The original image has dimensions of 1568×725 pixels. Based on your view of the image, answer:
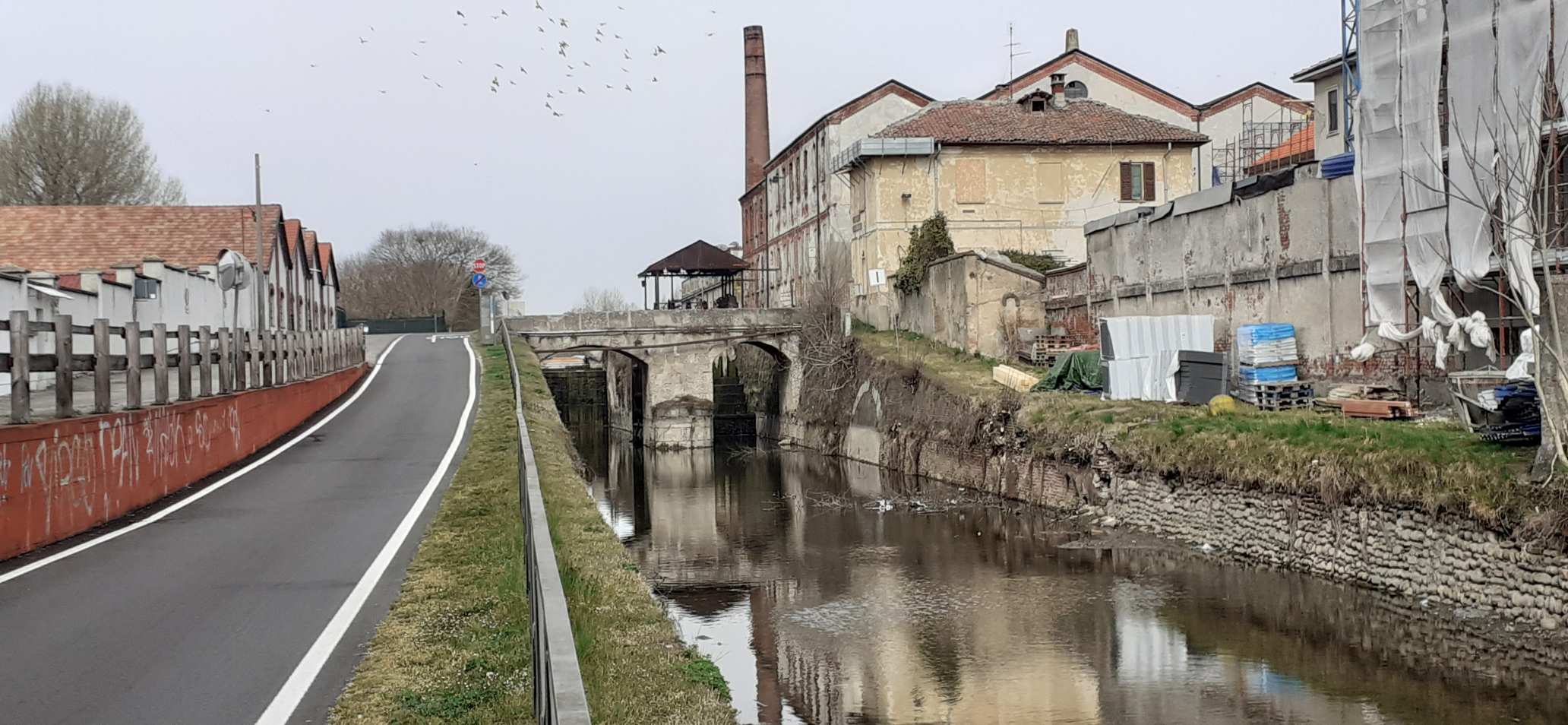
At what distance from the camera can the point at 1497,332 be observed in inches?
864

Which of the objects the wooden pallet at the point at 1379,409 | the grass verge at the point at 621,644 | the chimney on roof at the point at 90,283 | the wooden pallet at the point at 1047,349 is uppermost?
the chimney on roof at the point at 90,283

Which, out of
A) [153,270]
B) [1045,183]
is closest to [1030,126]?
[1045,183]

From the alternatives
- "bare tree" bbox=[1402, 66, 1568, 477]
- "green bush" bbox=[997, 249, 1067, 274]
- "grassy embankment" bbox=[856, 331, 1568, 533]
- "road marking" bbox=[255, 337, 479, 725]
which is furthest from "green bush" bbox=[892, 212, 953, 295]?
"road marking" bbox=[255, 337, 479, 725]

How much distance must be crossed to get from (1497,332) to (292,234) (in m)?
43.1

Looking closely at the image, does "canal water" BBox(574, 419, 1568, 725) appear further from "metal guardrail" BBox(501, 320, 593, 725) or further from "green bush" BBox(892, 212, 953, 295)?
"green bush" BBox(892, 212, 953, 295)

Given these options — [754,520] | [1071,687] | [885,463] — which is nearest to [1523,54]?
[1071,687]

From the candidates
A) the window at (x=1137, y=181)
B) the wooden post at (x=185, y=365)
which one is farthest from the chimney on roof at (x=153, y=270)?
the window at (x=1137, y=181)

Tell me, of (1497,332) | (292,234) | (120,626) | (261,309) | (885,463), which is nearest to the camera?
(120,626)

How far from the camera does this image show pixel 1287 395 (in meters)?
25.2

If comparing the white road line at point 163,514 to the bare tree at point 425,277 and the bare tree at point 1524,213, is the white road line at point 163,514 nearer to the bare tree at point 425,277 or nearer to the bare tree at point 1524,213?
the bare tree at point 1524,213

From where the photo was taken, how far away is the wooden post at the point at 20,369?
12.7 meters

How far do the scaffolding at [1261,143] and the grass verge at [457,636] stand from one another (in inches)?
1560

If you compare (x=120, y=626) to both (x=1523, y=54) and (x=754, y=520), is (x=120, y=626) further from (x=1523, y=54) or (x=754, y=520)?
(x=754, y=520)

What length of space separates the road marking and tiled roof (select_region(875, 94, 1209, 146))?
35414 millimetres
